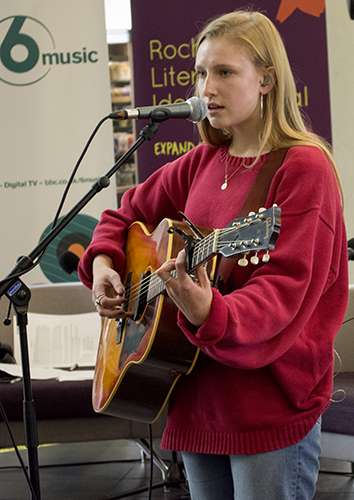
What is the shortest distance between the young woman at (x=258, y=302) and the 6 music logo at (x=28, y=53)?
283 centimetres

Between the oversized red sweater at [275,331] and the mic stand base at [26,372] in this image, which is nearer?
the oversized red sweater at [275,331]

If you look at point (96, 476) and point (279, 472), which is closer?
point (279, 472)

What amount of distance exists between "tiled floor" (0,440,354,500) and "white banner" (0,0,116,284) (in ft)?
4.04

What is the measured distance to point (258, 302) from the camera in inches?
41.1

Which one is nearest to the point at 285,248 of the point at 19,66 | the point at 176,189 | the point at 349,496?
the point at 176,189

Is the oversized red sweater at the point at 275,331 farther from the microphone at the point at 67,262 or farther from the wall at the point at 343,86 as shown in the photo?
the wall at the point at 343,86

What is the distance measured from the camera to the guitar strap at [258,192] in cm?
118

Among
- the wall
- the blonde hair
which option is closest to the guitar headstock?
the blonde hair

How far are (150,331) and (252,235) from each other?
1.61 feet

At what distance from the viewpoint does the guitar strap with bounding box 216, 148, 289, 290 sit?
118 cm

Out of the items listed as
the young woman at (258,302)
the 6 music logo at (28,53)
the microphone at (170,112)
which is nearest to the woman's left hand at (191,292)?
the young woman at (258,302)

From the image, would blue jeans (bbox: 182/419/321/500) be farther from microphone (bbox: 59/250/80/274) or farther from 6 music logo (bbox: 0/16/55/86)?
6 music logo (bbox: 0/16/55/86)

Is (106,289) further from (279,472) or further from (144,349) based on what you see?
(279,472)

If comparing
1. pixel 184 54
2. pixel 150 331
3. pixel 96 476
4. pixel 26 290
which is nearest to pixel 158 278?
pixel 150 331
